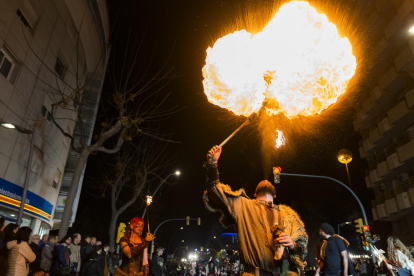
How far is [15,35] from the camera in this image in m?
13.2

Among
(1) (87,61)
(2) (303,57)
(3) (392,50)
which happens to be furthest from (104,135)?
(3) (392,50)

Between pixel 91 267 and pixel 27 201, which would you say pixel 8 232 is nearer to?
pixel 91 267

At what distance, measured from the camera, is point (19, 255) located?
19.6ft

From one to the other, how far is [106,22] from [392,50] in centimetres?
2461

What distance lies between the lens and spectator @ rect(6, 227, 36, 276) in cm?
588

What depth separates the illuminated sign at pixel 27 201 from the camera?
41.6 ft

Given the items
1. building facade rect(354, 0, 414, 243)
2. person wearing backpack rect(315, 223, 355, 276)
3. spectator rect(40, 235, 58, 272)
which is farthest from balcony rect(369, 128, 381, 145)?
spectator rect(40, 235, 58, 272)

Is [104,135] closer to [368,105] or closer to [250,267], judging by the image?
[250,267]

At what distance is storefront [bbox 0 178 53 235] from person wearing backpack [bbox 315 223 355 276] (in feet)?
42.5

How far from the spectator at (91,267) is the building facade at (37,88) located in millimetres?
6832

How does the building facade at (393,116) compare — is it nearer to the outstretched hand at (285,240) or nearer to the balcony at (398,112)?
the balcony at (398,112)

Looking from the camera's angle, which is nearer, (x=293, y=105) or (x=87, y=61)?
(x=293, y=105)

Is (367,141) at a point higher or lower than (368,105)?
lower

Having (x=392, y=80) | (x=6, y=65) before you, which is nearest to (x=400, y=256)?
(x=6, y=65)
